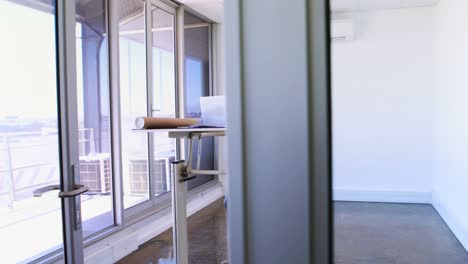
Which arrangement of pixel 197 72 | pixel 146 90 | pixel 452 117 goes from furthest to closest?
pixel 197 72 < pixel 146 90 < pixel 452 117

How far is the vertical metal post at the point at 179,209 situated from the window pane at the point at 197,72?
3.10m

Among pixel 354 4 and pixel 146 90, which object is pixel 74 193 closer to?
pixel 146 90

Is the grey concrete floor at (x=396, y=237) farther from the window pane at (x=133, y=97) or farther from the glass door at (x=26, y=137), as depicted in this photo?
the window pane at (x=133, y=97)

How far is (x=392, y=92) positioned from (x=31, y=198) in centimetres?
491

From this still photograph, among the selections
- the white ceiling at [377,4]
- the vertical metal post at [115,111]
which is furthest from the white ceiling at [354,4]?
the vertical metal post at [115,111]

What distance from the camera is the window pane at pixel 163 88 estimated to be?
4.66m

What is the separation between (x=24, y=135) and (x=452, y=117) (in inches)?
168

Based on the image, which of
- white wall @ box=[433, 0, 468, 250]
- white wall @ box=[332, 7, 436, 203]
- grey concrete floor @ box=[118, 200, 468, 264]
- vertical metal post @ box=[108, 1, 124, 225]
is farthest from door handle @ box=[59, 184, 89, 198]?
white wall @ box=[332, 7, 436, 203]

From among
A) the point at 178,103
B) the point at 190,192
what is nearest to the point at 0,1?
the point at 178,103

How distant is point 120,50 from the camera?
396cm

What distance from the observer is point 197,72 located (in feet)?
19.1

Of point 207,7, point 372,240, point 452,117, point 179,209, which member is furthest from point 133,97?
point 452,117

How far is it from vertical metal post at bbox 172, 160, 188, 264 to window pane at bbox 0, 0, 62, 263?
739mm

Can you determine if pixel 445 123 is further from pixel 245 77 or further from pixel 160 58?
pixel 245 77
